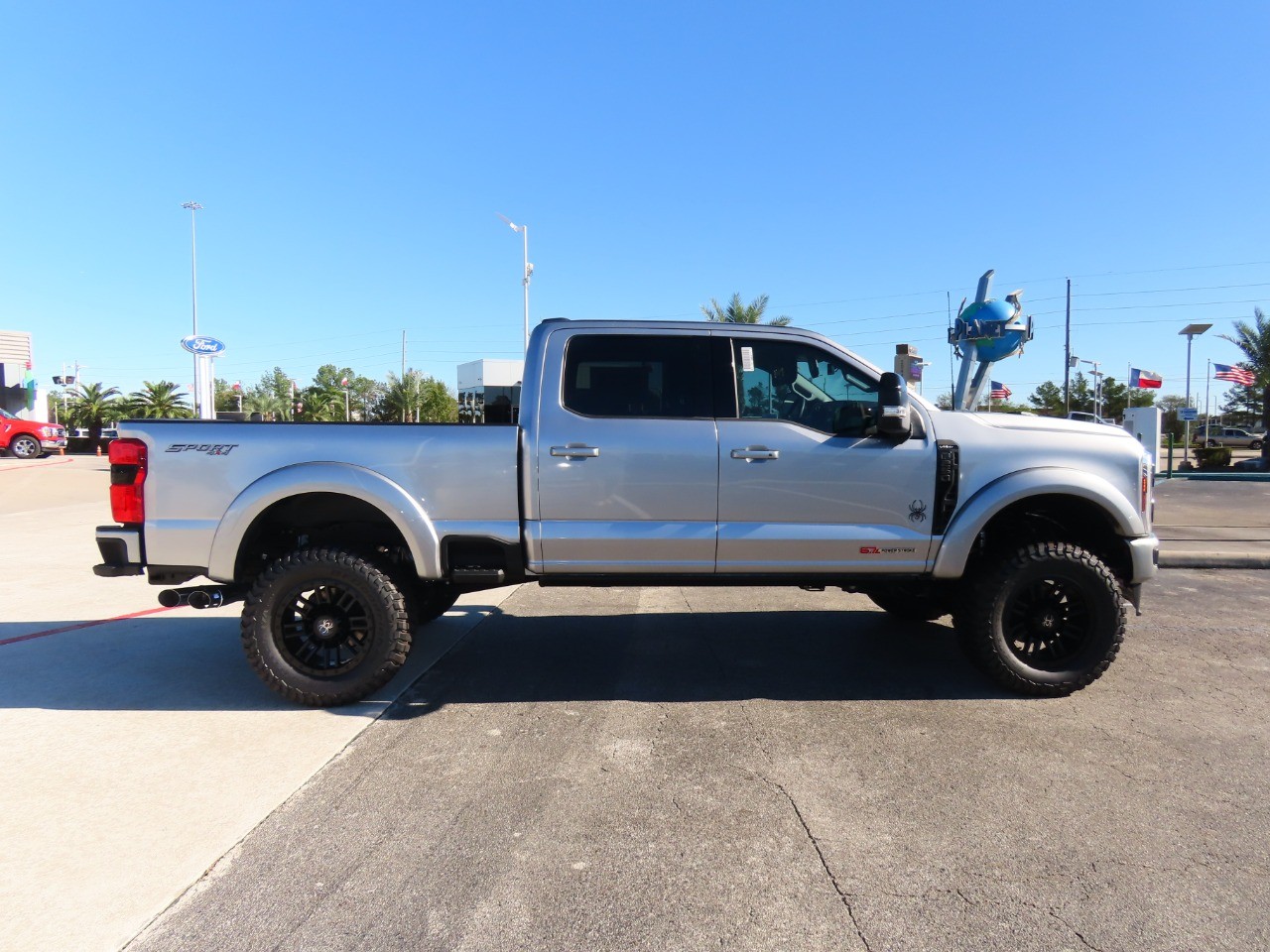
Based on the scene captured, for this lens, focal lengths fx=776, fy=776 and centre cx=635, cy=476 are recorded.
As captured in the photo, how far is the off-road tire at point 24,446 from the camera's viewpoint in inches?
1091

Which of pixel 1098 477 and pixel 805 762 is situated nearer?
pixel 805 762

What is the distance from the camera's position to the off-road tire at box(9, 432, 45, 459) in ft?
90.9

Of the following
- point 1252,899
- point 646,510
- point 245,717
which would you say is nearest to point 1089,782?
point 1252,899

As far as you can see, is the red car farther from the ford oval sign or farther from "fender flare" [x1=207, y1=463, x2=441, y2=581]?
"fender flare" [x1=207, y1=463, x2=441, y2=581]

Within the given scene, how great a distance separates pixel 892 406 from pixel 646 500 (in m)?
1.44

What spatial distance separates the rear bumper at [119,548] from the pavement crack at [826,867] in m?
3.57

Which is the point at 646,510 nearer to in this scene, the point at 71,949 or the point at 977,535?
the point at 977,535

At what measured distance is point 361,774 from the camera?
11.5 feet

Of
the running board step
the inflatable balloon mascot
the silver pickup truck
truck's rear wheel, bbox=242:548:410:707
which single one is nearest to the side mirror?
the silver pickup truck

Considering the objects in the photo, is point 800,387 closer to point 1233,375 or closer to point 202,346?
point 202,346

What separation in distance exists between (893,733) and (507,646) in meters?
2.81

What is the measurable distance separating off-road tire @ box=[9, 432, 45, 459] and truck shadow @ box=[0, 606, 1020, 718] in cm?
2760

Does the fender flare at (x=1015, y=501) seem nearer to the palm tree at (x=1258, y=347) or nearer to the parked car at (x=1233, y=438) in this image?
the palm tree at (x=1258, y=347)

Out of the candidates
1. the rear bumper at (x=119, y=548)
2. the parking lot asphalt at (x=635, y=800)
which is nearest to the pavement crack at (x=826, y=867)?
the parking lot asphalt at (x=635, y=800)
